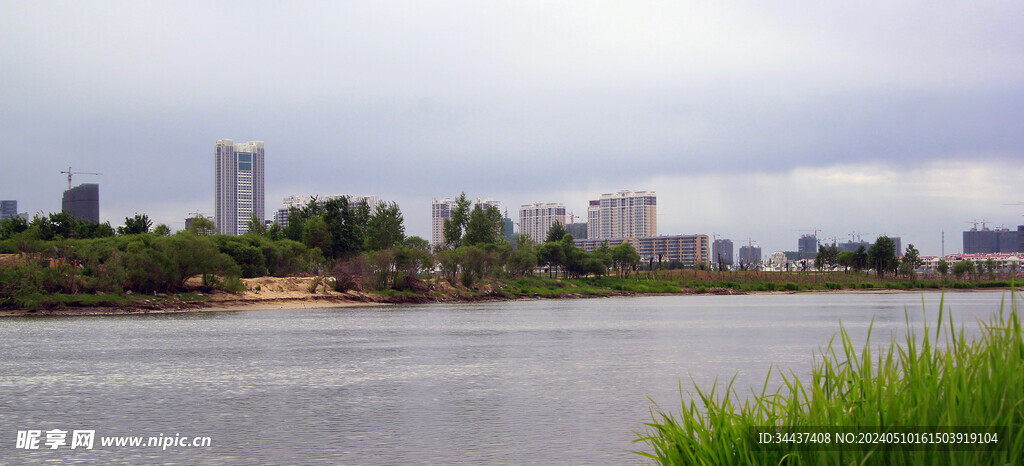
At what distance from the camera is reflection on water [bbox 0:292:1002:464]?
1639cm

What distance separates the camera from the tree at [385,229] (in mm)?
112750

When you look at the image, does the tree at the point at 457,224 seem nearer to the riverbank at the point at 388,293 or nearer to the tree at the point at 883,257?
the riverbank at the point at 388,293

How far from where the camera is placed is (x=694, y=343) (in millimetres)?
38531

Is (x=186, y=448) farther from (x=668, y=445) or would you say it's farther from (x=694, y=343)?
(x=694, y=343)

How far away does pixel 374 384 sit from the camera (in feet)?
83.7

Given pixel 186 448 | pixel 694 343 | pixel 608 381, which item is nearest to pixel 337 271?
pixel 694 343

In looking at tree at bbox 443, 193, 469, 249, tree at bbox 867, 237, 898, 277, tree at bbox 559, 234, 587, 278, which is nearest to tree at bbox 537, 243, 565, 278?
tree at bbox 559, 234, 587, 278

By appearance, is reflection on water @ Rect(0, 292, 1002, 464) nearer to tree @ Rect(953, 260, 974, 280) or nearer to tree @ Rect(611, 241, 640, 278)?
tree @ Rect(611, 241, 640, 278)

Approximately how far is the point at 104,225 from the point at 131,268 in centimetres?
4217

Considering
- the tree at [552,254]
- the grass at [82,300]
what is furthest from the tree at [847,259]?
the grass at [82,300]

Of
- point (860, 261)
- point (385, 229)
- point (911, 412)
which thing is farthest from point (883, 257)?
point (911, 412)

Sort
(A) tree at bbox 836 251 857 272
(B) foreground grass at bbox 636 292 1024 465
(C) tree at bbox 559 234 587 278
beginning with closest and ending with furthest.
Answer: (B) foreground grass at bbox 636 292 1024 465
(C) tree at bbox 559 234 587 278
(A) tree at bbox 836 251 857 272

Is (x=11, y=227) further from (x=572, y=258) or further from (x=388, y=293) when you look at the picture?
(x=572, y=258)

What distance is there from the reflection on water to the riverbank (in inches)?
507
